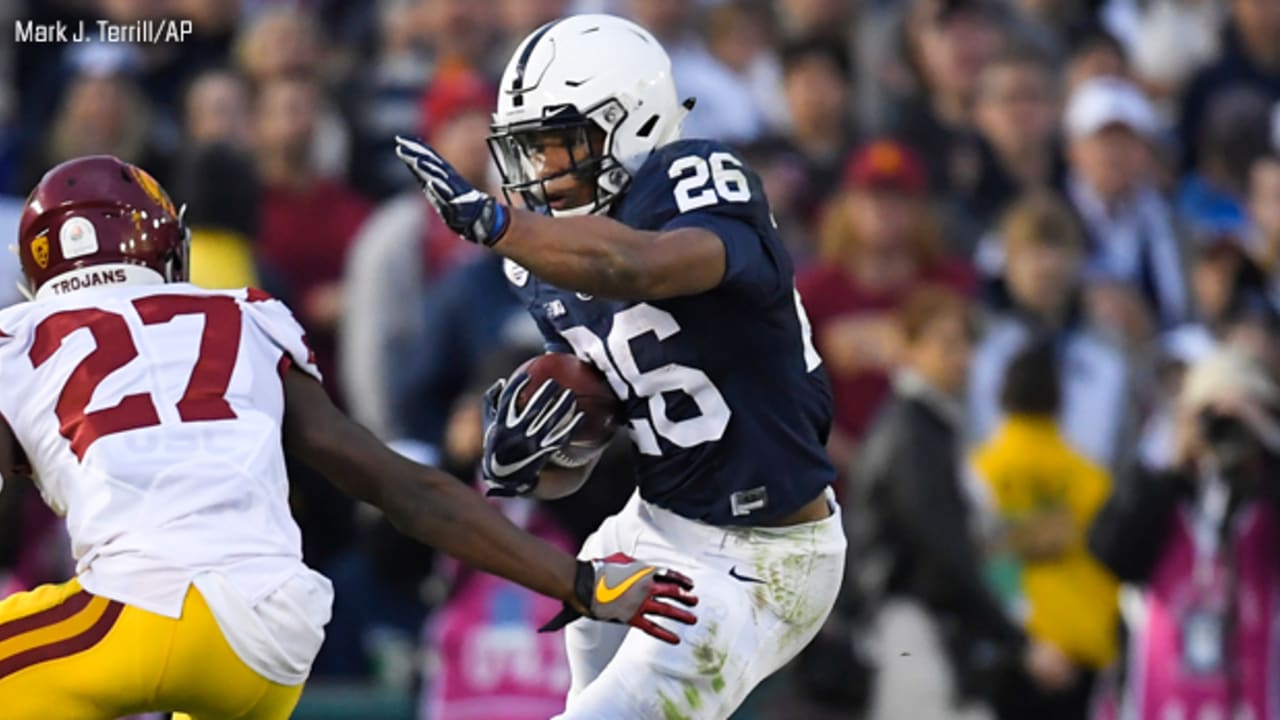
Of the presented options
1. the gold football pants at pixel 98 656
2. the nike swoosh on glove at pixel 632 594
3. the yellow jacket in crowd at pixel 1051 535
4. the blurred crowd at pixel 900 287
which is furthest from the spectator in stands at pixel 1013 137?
the gold football pants at pixel 98 656

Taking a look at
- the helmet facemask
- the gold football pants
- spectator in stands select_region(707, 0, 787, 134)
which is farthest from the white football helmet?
spectator in stands select_region(707, 0, 787, 134)

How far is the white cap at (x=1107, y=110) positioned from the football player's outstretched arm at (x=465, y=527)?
5.08m

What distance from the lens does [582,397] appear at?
515 centimetres

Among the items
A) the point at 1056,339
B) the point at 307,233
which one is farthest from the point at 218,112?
the point at 1056,339

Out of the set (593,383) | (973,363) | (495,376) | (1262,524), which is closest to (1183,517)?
(1262,524)

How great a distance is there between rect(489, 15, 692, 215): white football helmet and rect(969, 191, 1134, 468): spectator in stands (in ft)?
11.5

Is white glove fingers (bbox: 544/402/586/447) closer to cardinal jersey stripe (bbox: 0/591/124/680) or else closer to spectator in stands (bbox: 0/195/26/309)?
cardinal jersey stripe (bbox: 0/591/124/680)

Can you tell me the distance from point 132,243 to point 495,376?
115 inches

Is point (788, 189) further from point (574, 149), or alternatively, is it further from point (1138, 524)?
point (574, 149)

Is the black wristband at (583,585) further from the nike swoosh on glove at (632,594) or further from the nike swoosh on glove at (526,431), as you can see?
the nike swoosh on glove at (526,431)

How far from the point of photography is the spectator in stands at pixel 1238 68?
9.91 m

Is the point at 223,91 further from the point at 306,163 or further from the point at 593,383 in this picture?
the point at 593,383

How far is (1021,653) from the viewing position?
8000mm

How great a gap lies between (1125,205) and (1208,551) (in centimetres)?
188
